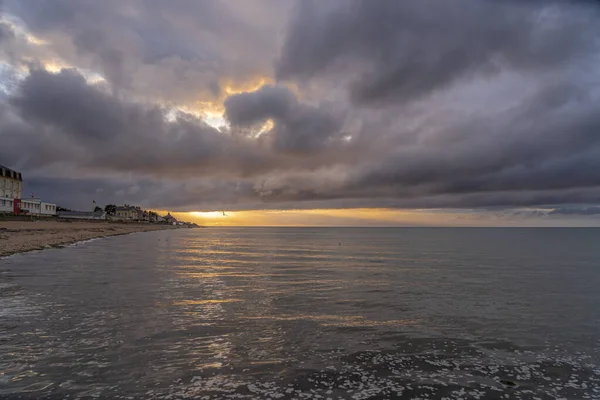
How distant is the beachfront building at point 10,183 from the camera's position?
125 m

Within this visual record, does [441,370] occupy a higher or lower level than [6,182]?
lower

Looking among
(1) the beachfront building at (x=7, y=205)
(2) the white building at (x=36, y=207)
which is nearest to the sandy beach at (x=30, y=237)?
(1) the beachfront building at (x=7, y=205)

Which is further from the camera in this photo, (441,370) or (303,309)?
(303,309)

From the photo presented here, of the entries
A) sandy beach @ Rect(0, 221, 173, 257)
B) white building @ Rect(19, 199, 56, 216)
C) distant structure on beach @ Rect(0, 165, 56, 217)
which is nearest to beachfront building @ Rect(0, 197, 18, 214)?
distant structure on beach @ Rect(0, 165, 56, 217)

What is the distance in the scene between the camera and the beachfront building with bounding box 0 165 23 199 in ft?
410

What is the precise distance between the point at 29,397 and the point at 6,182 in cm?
15018

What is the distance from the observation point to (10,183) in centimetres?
12912

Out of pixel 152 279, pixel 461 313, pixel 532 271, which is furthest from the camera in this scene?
pixel 532 271

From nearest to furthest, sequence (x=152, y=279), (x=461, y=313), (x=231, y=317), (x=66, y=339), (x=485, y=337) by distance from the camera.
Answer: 1. (x=66, y=339)
2. (x=485, y=337)
3. (x=231, y=317)
4. (x=461, y=313)
5. (x=152, y=279)

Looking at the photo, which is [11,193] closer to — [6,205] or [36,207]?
[6,205]

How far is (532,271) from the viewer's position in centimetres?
4094

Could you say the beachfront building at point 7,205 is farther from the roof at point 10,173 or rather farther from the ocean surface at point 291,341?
the ocean surface at point 291,341

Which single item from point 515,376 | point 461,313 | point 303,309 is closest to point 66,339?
point 303,309

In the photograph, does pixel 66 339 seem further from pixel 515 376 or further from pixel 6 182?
pixel 6 182
